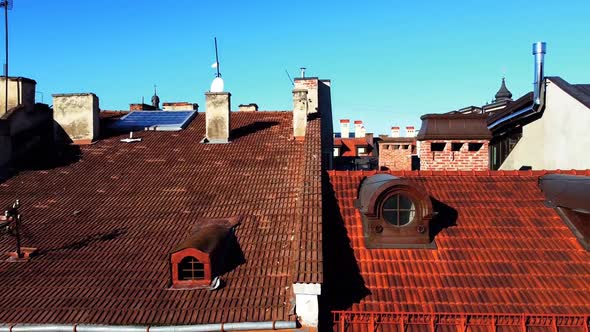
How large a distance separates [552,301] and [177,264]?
656 centimetres

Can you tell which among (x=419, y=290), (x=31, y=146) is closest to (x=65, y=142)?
(x=31, y=146)

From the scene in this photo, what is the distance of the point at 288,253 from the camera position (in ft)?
28.7

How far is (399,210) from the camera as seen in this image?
30.3ft

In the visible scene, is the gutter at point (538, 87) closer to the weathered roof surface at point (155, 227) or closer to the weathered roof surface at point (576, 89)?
the weathered roof surface at point (576, 89)

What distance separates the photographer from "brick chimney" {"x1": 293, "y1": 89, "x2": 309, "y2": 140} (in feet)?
47.3

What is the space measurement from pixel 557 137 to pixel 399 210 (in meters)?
6.46

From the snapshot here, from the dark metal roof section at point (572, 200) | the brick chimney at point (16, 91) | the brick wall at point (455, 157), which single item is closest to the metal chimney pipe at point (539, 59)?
the brick wall at point (455, 157)

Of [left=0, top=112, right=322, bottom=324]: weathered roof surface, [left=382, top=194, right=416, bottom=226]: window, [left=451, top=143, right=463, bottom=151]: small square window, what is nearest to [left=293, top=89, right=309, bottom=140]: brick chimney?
[left=0, top=112, right=322, bottom=324]: weathered roof surface

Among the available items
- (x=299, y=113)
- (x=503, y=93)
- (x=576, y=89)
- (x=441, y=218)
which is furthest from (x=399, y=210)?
(x=503, y=93)

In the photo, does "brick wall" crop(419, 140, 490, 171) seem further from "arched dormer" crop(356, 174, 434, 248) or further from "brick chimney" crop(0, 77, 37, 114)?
"brick chimney" crop(0, 77, 37, 114)

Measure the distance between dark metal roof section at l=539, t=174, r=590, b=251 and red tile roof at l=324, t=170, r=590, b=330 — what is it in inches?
6.6

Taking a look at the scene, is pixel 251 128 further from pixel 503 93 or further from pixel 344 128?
pixel 344 128

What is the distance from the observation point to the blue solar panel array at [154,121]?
53.3 feet

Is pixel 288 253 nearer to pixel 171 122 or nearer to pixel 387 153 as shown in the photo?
pixel 171 122
